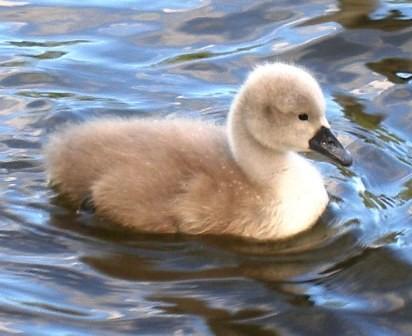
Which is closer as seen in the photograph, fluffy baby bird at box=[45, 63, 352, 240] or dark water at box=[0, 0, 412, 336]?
dark water at box=[0, 0, 412, 336]

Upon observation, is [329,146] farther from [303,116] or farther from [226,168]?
[226,168]

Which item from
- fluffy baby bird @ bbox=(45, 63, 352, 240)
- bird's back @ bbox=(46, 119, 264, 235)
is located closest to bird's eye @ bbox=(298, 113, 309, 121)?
fluffy baby bird @ bbox=(45, 63, 352, 240)

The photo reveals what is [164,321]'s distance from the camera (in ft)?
14.6

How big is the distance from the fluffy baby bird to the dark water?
84 millimetres

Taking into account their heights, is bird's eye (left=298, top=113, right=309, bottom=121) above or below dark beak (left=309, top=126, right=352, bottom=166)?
above

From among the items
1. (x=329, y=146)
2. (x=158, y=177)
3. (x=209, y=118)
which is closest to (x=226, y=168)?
(x=158, y=177)

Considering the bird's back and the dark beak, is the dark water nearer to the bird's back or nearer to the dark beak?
the bird's back

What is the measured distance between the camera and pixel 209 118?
623 centimetres

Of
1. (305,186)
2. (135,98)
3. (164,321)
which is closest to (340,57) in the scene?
(135,98)

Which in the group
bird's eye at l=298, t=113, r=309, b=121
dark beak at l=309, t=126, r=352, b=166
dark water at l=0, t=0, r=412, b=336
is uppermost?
bird's eye at l=298, t=113, r=309, b=121

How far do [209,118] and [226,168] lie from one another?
116cm

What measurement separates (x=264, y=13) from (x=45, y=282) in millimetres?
3463

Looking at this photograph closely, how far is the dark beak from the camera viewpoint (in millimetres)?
5102

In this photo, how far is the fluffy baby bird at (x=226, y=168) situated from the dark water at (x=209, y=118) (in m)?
0.08
